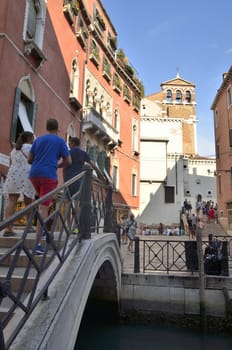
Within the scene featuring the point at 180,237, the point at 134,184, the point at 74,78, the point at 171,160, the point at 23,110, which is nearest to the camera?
the point at 23,110

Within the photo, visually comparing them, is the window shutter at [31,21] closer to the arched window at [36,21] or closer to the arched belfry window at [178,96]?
the arched window at [36,21]

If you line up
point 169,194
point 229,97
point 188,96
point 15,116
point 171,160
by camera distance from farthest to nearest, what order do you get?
point 188,96, point 171,160, point 169,194, point 229,97, point 15,116

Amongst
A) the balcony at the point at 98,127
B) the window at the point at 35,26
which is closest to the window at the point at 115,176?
the balcony at the point at 98,127

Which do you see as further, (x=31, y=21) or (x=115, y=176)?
Result: (x=115, y=176)

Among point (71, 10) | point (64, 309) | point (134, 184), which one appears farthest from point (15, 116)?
point (134, 184)

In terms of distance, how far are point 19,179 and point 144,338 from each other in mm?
4735

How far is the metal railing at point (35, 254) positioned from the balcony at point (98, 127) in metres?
9.53

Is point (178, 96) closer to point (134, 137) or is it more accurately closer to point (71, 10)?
point (134, 137)

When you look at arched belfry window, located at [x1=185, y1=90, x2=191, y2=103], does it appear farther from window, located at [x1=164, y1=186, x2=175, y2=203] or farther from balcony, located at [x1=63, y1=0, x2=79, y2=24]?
balcony, located at [x1=63, y1=0, x2=79, y2=24]

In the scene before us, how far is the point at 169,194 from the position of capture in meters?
26.8

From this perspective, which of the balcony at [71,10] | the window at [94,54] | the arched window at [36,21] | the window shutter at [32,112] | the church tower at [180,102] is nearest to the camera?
the window shutter at [32,112]

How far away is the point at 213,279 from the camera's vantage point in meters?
7.25

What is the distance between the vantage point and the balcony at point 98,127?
1404 cm

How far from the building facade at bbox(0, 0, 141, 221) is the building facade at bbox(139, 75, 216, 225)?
559 centimetres
